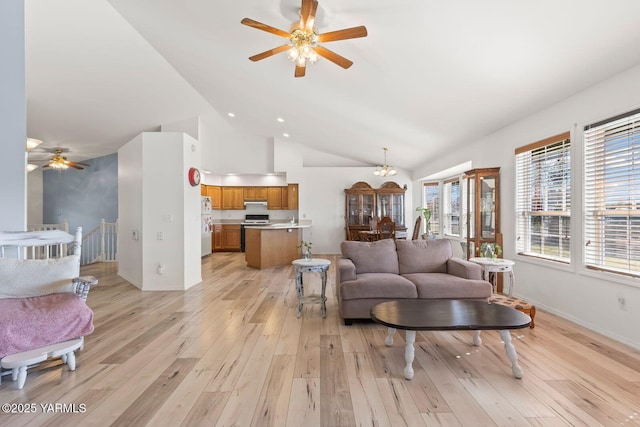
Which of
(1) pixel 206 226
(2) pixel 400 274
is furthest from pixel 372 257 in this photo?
(1) pixel 206 226

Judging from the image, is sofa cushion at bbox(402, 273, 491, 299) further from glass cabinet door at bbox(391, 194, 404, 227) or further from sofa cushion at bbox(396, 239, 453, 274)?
glass cabinet door at bbox(391, 194, 404, 227)

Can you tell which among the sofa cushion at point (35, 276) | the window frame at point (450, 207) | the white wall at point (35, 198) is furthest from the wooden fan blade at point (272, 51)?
the white wall at point (35, 198)

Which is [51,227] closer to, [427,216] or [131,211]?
[131,211]

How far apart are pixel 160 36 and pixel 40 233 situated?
2.71 metres

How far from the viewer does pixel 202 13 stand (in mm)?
3262

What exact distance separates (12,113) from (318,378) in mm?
3471

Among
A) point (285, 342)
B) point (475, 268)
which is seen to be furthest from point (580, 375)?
point (285, 342)

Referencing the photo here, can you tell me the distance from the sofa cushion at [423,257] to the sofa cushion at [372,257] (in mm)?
106

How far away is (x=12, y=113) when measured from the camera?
278 cm

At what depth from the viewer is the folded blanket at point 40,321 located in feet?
7.02

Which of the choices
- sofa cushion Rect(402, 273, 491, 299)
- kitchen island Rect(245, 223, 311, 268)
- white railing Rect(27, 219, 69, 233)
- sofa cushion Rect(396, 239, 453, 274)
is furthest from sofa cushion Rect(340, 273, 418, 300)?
white railing Rect(27, 219, 69, 233)

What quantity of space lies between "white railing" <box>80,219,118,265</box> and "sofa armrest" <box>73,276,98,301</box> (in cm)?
581

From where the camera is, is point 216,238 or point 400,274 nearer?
point 400,274

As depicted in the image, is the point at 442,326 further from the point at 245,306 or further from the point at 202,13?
the point at 202,13
